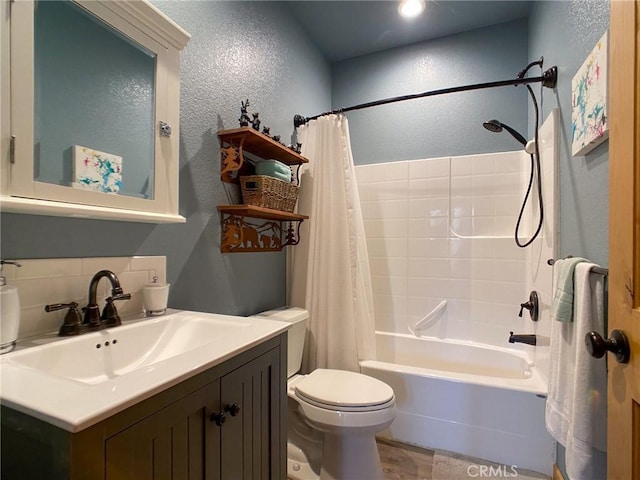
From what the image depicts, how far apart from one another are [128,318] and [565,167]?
6.31 ft

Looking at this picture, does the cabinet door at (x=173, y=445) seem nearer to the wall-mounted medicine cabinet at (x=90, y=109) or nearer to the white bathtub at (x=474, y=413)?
the wall-mounted medicine cabinet at (x=90, y=109)

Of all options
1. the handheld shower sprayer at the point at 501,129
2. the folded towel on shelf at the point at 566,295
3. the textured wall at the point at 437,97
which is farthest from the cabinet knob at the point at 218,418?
the textured wall at the point at 437,97

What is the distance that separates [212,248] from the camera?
1474 mm

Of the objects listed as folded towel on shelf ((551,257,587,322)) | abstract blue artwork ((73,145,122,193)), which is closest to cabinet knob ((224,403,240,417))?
abstract blue artwork ((73,145,122,193))

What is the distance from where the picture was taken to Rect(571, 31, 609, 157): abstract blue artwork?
964 mm

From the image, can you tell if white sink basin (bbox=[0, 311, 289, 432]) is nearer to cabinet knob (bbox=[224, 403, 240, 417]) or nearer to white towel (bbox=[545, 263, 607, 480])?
cabinet knob (bbox=[224, 403, 240, 417])

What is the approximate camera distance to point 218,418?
74 cm

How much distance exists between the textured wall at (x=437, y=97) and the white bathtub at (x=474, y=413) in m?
1.58

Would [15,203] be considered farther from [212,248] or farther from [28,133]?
[212,248]

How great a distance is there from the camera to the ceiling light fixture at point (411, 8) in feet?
6.41

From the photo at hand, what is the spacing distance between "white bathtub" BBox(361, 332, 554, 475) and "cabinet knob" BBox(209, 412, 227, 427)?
1248 mm

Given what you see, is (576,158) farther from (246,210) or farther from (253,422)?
(253,422)

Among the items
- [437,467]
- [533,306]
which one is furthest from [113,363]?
[533,306]

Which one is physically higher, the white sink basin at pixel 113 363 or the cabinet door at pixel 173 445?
the white sink basin at pixel 113 363
